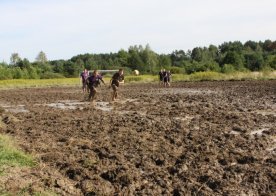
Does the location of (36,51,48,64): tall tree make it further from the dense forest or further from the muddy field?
the muddy field

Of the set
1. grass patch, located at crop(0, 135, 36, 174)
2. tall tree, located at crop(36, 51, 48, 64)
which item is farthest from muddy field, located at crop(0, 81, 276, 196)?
tall tree, located at crop(36, 51, 48, 64)

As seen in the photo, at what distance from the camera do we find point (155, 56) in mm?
106875

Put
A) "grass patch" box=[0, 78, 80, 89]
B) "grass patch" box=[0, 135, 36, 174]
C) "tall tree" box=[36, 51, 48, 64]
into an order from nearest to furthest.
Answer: "grass patch" box=[0, 135, 36, 174] → "grass patch" box=[0, 78, 80, 89] → "tall tree" box=[36, 51, 48, 64]

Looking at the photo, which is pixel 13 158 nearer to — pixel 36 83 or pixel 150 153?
pixel 150 153

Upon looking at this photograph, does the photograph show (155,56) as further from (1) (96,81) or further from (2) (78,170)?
(2) (78,170)

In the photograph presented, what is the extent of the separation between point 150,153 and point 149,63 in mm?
91740

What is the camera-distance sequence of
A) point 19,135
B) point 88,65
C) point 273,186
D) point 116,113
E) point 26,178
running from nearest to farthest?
point 273,186 → point 26,178 → point 19,135 → point 116,113 → point 88,65

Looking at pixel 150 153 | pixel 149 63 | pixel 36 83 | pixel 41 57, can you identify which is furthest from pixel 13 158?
pixel 41 57

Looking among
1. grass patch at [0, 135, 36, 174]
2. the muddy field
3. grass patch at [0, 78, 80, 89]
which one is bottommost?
grass patch at [0, 78, 80, 89]

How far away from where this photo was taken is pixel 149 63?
10088cm

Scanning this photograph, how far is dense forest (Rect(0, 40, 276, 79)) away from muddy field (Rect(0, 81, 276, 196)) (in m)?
53.8

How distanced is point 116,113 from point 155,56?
295ft

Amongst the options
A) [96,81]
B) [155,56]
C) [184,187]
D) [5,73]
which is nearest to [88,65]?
[155,56]

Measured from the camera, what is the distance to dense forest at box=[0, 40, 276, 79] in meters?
80.2
